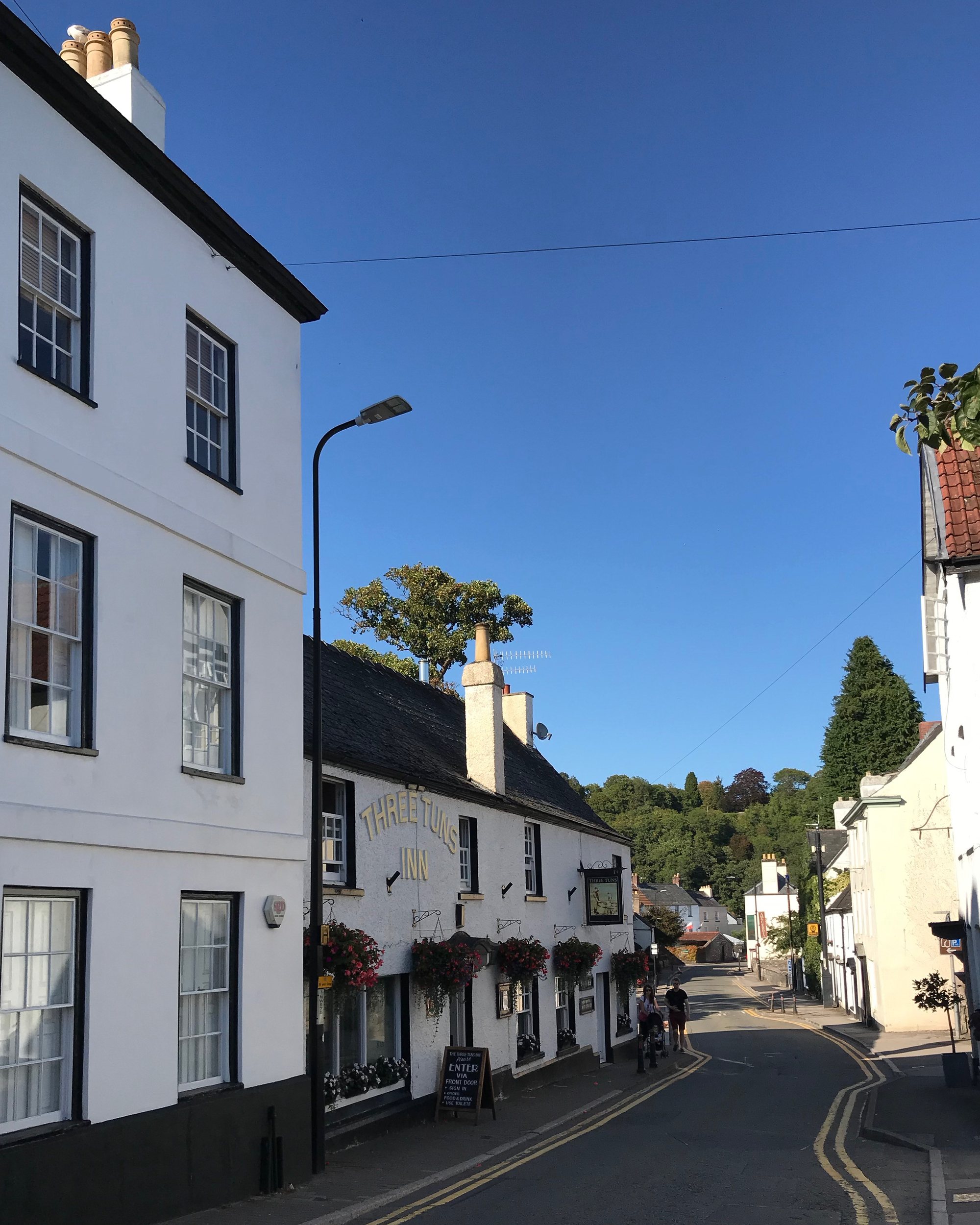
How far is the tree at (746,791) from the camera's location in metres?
173

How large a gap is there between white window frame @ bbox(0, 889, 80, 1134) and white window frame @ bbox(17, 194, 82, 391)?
459 cm

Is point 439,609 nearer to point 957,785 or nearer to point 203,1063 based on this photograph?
point 957,785

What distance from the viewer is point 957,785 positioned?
21.7 meters

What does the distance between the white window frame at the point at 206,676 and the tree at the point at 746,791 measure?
6474 inches

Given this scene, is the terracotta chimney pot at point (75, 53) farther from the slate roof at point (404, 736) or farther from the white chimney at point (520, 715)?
the white chimney at point (520, 715)

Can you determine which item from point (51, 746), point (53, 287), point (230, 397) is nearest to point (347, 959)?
point (51, 746)

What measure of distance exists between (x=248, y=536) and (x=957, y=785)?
1521cm

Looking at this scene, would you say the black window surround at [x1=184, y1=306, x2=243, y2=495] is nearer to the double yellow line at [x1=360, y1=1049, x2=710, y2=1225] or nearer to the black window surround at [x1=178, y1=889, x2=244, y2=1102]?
the black window surround at [x1=178, y1=889, x2=244, y2=1102]

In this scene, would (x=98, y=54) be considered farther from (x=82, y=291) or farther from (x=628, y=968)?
(x=628, y=968)

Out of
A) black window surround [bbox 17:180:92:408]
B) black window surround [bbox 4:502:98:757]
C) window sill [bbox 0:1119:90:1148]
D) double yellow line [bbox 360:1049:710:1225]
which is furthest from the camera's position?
double yellow line [bbox 360:1049:710:1225]

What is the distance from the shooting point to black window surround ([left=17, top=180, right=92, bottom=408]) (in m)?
10.3

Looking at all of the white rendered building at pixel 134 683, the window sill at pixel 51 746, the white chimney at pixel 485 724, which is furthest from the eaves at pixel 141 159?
the white chimney at pixel 485 724

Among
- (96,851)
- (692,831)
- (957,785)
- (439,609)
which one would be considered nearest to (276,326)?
(96,851)

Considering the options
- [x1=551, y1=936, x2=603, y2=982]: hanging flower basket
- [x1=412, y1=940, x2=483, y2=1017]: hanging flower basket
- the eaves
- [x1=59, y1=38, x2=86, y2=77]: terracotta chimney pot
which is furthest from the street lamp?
[x1=551, y1=936, x2=603, y2=982]: hanging flower basket
